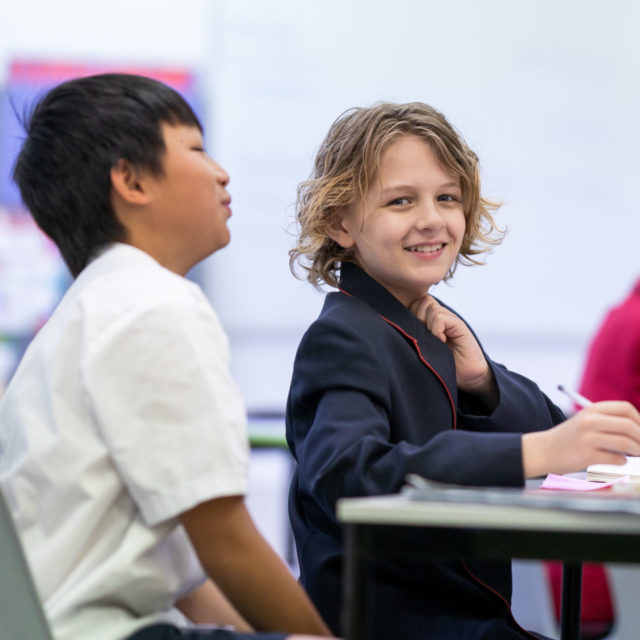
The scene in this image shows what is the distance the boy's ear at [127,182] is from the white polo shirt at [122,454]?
13 centimetres

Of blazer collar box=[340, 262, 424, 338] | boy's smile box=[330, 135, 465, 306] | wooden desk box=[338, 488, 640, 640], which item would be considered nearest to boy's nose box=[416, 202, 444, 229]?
boy's smile box=[330, 135, 465, 306]

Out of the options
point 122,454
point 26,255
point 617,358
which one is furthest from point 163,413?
point 26,255

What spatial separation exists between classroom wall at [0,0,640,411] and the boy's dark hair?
279 centimetres

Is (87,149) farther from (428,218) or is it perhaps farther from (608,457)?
(608,457)

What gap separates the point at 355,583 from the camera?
2.66 feet

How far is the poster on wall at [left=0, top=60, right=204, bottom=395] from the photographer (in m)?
3.89

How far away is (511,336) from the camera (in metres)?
3.95

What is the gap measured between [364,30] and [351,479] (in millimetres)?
3107

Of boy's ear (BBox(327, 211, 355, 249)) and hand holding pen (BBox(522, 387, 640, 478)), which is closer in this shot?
hand holding pen (BBox(522, 387, 640, 478))

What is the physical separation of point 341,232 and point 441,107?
2568 millimetres

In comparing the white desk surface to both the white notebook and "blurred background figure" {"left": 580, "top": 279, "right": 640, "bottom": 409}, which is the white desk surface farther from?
"blurred background figure" {"left": 580, "top": 279, "right": 640, "bottom": 409}

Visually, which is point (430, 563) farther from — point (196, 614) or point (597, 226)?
point (597, 226)

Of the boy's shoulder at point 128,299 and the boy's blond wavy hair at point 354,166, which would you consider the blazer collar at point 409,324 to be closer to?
the boy's blond wavy hair at point 354,166

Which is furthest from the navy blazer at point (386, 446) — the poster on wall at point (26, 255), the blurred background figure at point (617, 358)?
the poster on wall at point (26, 255)
